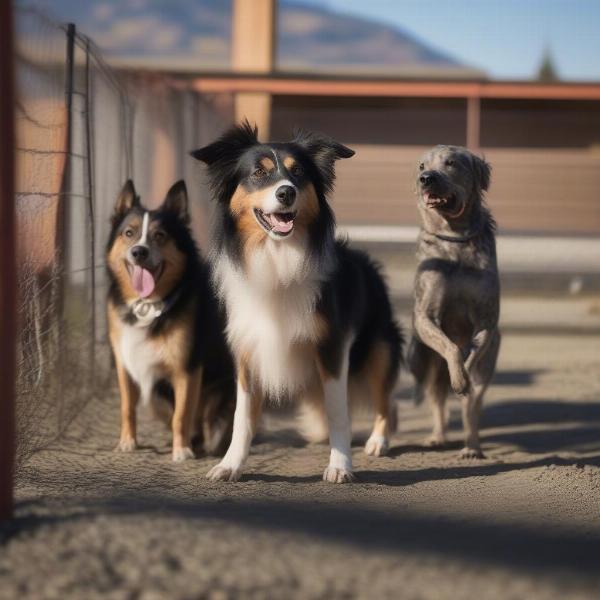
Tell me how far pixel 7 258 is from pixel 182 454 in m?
2.64

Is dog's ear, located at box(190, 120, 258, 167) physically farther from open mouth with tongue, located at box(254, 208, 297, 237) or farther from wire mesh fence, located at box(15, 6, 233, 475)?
wire mesh fence, located at box(15, 6, 233, 475)

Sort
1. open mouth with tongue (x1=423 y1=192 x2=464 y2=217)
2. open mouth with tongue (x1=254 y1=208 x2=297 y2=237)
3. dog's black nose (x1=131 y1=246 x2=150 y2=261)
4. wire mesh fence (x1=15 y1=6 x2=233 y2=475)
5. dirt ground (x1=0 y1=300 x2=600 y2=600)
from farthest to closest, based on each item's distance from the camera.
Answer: dog's black nose (x1=131 y1=246 x2=150 y2=261) < open mouth with tongue (x1=423 y1=192 x2=464 y2=217) < wire mesh fence (x1=15 y1=6 x2=233 y2=475) < open mouth with tongue (x1=254 y1=208 x2=297 y2=237) < dirt ground (x1=0 y1=300 x2=600 y2=600)

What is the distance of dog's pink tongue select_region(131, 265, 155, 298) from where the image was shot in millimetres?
6227

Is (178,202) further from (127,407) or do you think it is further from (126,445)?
(126,445)

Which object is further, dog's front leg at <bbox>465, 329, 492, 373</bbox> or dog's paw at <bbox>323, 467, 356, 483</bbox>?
dog's front leg at <bbox>465, 329, 492, 373</bbox>

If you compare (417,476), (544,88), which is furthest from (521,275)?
(417,476)

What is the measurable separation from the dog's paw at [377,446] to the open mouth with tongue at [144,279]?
162 centimetres

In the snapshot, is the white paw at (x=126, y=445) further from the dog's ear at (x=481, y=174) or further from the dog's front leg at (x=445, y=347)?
the dog's ear at (x=481, y=174)

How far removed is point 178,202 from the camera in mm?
6500

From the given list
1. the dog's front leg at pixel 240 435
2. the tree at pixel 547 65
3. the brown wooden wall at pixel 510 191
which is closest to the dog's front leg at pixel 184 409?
the dog's front leg at pixel 240 435

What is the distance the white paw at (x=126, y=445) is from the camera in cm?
627

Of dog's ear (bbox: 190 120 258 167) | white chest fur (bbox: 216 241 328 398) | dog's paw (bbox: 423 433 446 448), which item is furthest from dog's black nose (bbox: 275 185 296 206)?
dog's paw (bbox: 423 433 446 448)

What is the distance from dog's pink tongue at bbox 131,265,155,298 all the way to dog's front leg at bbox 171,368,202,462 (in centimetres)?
53

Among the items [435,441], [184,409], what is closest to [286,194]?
[184,409]
